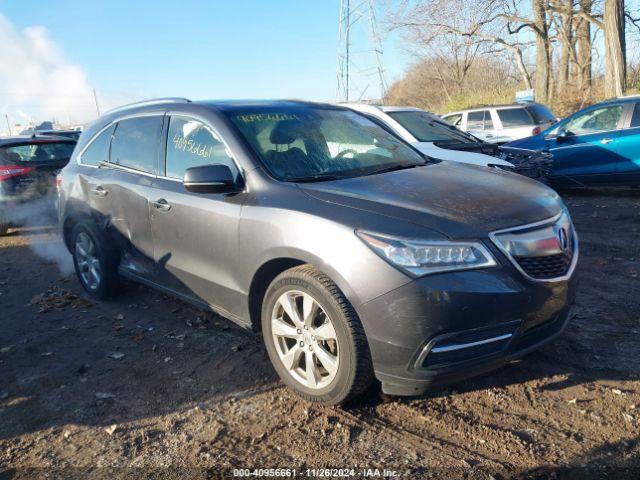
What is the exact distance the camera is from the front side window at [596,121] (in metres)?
8.79

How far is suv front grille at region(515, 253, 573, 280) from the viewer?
2.65 metres

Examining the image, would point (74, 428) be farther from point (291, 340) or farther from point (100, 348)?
point (291, 340)

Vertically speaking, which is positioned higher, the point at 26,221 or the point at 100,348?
the point at 26,221

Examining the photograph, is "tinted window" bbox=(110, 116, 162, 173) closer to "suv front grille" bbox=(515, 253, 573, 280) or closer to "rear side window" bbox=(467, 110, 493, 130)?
"suv front grille" bbox=(515, 253, 573, 280)

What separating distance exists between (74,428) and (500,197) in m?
2.79

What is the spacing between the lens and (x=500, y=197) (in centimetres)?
296

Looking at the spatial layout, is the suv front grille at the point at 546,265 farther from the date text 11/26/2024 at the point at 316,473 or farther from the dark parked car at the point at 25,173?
the dark parked car at the point at 25,173

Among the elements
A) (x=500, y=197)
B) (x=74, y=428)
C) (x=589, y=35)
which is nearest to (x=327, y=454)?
(x=74, y=428)

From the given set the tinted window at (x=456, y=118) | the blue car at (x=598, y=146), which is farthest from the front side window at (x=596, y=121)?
the tinted window at (x=456, y=118)

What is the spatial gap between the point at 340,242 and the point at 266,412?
3.69ft

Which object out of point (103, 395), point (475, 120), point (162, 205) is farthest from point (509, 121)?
point (103, 395)

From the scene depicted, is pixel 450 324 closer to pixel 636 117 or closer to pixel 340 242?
pixel 340 242

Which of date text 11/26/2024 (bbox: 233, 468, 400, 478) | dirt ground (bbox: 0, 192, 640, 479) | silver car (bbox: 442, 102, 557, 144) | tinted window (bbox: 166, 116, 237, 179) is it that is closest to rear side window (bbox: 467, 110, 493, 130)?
silver car (bbox: 442, 102, 557, 144)

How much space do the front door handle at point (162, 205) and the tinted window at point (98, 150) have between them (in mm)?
1231
